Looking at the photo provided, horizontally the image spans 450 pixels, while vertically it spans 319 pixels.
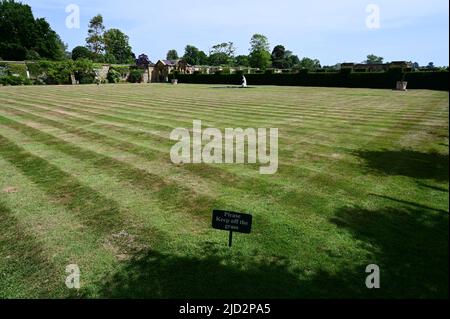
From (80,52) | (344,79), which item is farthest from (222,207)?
(80,52)

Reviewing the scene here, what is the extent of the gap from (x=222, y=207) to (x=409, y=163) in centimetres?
666

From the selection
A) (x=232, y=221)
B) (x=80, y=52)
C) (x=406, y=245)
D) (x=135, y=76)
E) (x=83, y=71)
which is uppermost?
(x=80, y=52)

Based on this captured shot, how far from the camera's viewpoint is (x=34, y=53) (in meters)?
84.9

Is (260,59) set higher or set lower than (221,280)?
Result: higher

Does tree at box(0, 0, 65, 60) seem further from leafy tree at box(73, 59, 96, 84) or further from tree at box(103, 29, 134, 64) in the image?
tree at box(103, 29, 134, 64)

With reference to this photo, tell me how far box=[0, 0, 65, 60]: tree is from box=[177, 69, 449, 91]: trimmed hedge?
4966cm

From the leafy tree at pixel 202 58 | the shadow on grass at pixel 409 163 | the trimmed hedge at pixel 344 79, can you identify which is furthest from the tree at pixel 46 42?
the shadow on grass at pixel 409 163

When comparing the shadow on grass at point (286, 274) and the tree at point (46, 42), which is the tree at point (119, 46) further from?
the shadow on grass at point (286, 274)

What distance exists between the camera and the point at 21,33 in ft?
284

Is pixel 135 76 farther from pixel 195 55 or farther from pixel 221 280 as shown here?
pixel 195 55

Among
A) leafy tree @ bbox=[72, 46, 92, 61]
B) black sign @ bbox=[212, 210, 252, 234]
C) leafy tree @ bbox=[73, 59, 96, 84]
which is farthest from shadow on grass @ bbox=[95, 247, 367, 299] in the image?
leafy tree @ bbox=[72, 46, 92, 61]

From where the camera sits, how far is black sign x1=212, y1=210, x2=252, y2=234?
18.9 ft

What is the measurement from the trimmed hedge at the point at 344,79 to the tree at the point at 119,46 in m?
81.1
